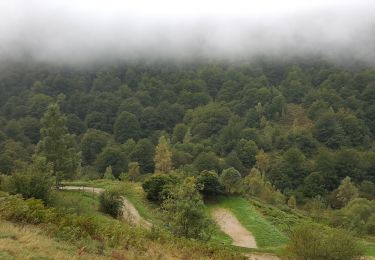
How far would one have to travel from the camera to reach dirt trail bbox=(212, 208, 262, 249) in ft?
119

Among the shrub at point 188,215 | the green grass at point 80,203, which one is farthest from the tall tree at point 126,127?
the shrub at point 188,215

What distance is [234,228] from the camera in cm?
3991

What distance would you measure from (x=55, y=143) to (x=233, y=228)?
16245 mm

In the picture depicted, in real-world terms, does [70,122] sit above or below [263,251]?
above

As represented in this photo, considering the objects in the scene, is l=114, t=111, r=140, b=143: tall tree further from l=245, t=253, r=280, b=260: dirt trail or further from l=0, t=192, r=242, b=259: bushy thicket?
l=0, t=192, r=242, b=259: bushy thicket

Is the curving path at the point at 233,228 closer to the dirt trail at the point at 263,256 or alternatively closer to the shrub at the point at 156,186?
the dirt trail at the point at 263,256

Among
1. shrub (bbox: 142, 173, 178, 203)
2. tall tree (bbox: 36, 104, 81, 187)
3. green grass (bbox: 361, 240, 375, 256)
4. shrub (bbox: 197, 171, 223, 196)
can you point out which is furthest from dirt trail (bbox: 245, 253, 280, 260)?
tall tree (bbox: 36, 104, 81, 187)

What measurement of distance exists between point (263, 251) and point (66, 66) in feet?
545

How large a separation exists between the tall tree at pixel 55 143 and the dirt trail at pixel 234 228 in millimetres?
13271

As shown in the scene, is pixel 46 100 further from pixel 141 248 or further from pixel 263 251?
pixel 141 248

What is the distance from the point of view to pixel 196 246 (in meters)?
20.2

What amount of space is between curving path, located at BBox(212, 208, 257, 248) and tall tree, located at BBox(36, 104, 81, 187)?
13.3 meters

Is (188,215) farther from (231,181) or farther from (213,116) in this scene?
(213,116)

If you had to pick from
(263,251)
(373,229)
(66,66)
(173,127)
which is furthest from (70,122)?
(263,251)
